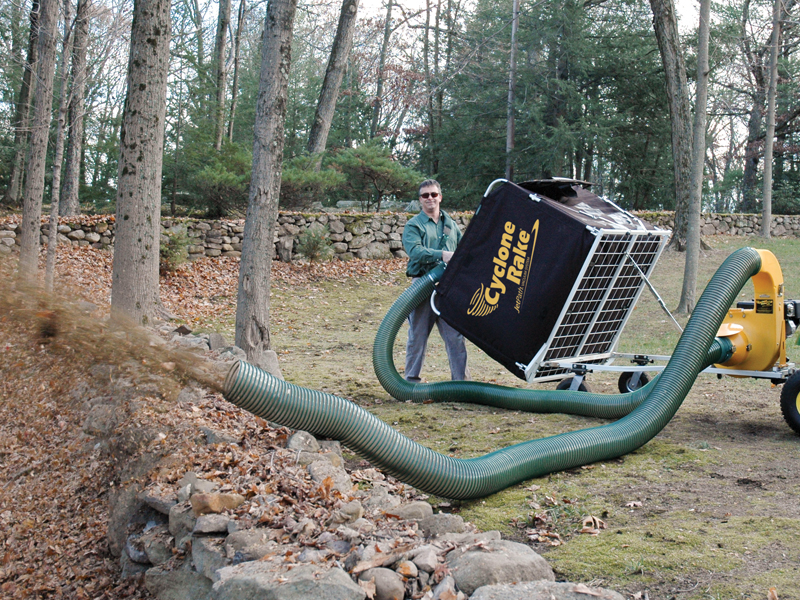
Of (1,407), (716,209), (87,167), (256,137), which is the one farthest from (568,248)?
(716,209)

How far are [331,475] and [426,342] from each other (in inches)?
102

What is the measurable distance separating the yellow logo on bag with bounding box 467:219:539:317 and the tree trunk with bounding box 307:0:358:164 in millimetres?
11330

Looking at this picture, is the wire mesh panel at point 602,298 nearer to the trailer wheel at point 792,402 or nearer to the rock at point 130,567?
the trailer wheel at point 792,402

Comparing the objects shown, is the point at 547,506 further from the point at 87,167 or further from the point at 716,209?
the point at 716,209

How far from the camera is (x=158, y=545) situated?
3141 millimetres

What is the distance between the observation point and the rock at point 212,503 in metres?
2.96

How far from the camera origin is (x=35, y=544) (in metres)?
3.87

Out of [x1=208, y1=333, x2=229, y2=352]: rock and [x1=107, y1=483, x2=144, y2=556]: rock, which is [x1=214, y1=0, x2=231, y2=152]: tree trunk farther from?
[x1=107, y1=483, x2=144, y2=556]: rock

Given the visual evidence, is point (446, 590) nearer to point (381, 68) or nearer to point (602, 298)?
point (602, 298)

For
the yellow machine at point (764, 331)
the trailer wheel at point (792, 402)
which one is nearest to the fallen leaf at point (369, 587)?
the yellow machine at point (764, 331)

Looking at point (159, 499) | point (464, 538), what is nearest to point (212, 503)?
point (159, 499)

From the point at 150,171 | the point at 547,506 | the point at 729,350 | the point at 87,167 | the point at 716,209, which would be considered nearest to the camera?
the point at 547,506

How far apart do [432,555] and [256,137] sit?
14.8 feet

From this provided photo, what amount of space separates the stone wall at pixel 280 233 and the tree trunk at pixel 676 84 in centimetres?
512
